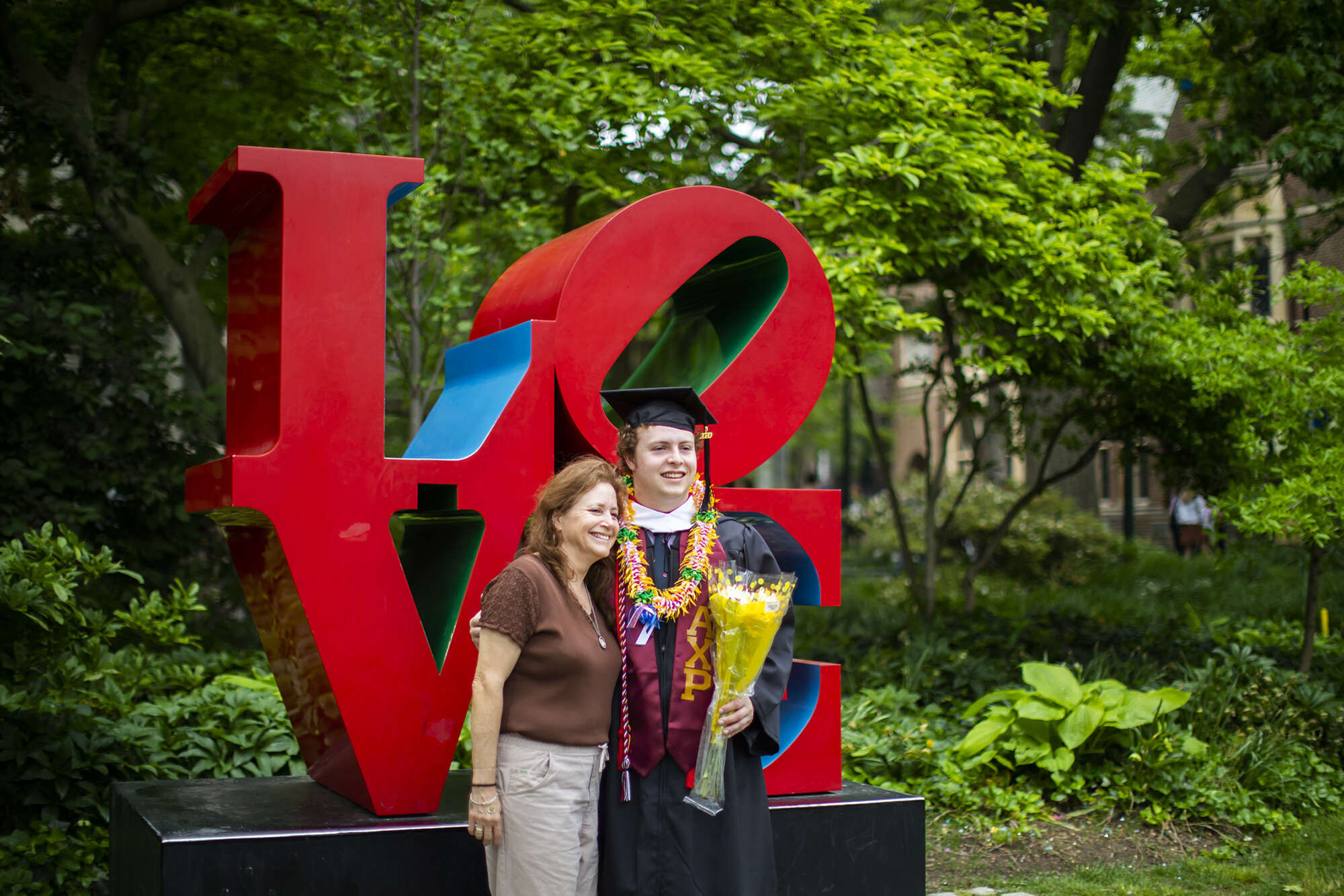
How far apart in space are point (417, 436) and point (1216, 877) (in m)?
4.25

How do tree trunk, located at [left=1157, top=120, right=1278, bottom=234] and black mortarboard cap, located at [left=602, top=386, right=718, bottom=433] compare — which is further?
tree trunk, located at [left=1157, top=120, right=1278, bottom=234]

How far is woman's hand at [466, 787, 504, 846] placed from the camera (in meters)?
3.04

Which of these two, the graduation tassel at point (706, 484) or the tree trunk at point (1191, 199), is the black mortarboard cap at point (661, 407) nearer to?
the graduation tassel at point (706, 484)

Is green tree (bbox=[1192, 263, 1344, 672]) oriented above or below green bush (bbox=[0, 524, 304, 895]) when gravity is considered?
above

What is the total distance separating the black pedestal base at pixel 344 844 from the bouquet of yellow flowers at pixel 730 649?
44.2 inches

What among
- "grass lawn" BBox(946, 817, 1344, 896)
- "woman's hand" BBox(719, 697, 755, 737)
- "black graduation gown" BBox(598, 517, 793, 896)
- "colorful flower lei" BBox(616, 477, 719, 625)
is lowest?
"grass lawn" BBox(946, 817, 1344, 896)

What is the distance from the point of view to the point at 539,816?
3059 millimetres

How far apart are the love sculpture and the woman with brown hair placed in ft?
3.13

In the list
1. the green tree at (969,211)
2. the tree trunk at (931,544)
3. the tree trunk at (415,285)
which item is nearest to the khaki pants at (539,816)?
the tree trunk at (415,285)

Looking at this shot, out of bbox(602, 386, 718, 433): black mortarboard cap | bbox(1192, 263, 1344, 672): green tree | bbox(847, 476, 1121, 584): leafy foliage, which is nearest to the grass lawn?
bbox(1192, 263, 1344, 672): green tree

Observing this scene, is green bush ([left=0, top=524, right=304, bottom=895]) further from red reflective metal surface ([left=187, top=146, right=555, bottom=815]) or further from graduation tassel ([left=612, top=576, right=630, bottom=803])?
graduation tassel ([left=612, top=576, right=630, bottom=803])

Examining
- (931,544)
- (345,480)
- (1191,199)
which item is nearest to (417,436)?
(345,480)

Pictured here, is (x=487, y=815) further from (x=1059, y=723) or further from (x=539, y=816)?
(x=1059, y=723)

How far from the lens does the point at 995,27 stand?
309 inches
